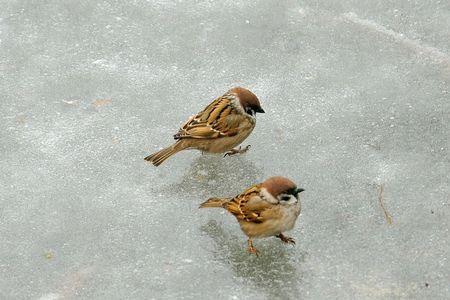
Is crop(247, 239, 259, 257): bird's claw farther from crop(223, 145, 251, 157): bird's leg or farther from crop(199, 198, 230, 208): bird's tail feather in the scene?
crop(223, 145, 251, 157): bird's leg

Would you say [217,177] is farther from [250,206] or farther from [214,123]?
[250,206]

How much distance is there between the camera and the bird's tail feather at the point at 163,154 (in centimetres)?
617

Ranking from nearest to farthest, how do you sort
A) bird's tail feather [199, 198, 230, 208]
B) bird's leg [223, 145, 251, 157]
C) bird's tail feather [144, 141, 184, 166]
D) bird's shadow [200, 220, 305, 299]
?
bird's shadow [200, 220, 305, 299]
bird's tail feather [199, 198, 230, 208]
bird's tail feather [144, 141, 184, 166]
bird's leg [223, 145, 251, 157]

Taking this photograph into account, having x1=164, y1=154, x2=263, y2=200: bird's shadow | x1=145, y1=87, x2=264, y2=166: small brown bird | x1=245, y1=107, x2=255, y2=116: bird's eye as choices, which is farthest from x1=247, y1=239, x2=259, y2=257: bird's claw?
x1=245, y1=107, x2=255, y2=116: bird's eye

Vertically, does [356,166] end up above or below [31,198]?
above

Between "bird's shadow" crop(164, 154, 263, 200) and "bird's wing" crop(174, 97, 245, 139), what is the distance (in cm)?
24

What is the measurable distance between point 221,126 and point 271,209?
1155mm

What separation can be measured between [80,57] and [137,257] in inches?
97.1

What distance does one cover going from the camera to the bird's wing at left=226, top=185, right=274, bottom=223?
5359 mm

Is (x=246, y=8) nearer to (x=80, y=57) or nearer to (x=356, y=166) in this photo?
(x=80, y=57)

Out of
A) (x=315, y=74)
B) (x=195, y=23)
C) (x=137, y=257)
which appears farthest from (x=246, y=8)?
(x=137, y=257)

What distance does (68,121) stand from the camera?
667 centimetres

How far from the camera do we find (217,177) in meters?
6.21

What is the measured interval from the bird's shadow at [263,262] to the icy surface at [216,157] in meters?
0.01
